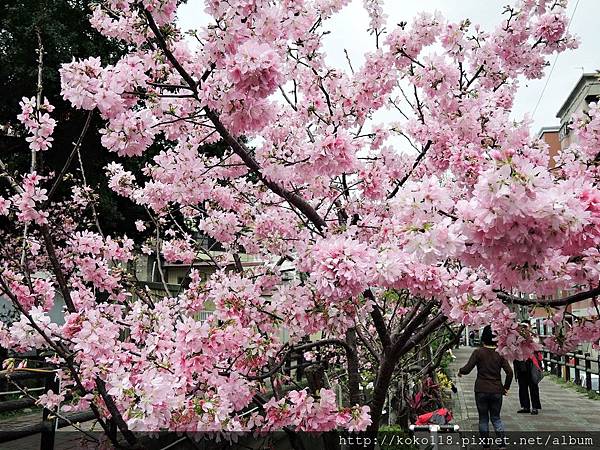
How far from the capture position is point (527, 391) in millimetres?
11203

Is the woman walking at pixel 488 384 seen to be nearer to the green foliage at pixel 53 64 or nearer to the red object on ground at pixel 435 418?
the red object on ground at pixel 435 418

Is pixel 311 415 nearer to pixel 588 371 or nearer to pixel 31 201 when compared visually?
pixel 31 201

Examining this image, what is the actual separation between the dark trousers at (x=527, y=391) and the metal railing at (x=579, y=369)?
1.33 meters

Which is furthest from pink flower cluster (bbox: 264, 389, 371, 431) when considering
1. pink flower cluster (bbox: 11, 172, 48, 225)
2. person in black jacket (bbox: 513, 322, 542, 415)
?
person in black jacket (bbox: 513, 322, 542, 415)

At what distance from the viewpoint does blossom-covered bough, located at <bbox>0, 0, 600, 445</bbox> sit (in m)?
2.50

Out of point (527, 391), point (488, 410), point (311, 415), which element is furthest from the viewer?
point (527, 391)

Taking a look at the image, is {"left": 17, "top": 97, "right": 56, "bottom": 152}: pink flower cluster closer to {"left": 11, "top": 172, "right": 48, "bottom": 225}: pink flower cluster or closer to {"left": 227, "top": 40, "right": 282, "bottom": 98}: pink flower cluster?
{"left": 11, "top": 172, "right": 48, "bottom": 225}: pink flower cluster

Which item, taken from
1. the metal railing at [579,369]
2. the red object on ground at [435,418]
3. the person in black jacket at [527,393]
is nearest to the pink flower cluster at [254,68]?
the red object on ground at [435,418]

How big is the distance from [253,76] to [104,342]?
1712 millimetres

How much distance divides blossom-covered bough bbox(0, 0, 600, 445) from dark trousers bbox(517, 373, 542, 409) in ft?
23.6

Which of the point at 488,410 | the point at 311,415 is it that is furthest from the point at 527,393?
the point at 311,415

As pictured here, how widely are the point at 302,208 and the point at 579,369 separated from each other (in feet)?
48.8

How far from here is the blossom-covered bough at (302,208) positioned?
8.20 ft

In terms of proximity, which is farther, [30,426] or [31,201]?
[31,201]
